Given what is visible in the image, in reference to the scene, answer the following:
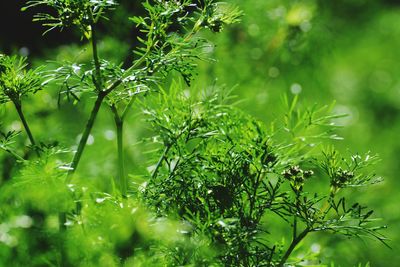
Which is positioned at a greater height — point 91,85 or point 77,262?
point 91,85

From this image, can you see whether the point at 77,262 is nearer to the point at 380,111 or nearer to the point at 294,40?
the point at 294,40

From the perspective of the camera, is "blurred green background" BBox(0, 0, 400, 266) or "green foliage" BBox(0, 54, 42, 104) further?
"blurred green background" BBox(0, 0, 400, 266)

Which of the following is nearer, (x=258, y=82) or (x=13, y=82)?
(x=13, y=82)

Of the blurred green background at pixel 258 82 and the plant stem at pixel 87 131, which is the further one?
the blurred green background at pixel 258 82

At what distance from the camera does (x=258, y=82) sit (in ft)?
3.57

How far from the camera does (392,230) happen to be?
44.3 inches

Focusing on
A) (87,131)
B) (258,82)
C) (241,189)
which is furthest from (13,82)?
(258,82)

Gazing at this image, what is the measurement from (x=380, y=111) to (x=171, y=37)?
4.89 ft

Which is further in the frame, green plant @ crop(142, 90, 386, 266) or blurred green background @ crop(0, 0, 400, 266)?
blurred green background @ crop(0, 0, 400, 266)

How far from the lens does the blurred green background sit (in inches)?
30.3

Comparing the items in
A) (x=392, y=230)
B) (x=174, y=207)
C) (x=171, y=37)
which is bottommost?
(x=392, y=230)

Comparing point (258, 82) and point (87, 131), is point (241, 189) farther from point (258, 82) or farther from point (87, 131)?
point (258, 82)

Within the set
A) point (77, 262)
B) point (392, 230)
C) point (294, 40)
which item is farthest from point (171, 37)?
point (392, 230)

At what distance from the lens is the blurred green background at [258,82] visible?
77 centimetres
